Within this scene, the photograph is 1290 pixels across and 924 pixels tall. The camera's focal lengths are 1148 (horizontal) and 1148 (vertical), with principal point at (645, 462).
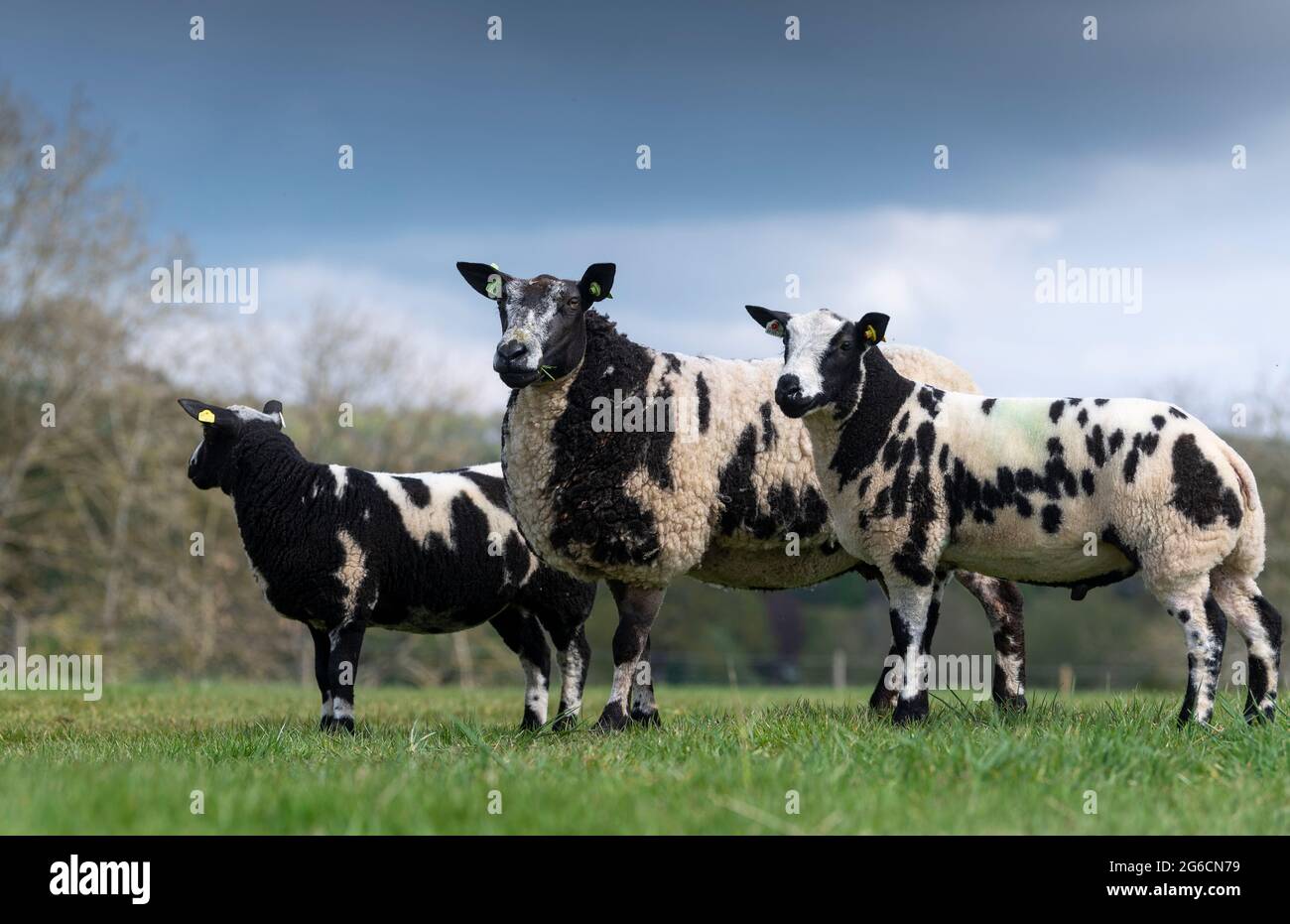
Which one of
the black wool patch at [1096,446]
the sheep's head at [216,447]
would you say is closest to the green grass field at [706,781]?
the black wool patch at [1096,446]

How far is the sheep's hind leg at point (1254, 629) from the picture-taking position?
6645 mm

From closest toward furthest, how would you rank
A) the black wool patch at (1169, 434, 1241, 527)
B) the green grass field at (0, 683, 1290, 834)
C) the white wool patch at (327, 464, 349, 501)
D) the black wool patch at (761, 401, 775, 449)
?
the green grass field at (0, 683, 1290, 834) → the black wool patch at (1169, 434, 1241, 527) → the black wool patch at (761, 401, 775, 449) → the white wool patch at (327, 464, 349, 501)

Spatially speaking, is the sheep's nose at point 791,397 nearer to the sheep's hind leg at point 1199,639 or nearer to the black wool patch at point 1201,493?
the black wool patch at point 1201,493

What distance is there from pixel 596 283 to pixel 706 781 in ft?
13.8

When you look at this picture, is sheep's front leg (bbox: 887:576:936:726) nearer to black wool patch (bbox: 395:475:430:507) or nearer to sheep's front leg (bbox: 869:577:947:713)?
sheep's front leg (bbox: 869:577:947:713)

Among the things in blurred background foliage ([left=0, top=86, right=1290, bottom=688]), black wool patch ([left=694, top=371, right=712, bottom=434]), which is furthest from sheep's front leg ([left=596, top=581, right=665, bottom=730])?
blurred background foliage ([left=0, top=86, right=1290, bottom=688])

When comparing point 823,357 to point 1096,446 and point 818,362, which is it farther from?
point 1096,446

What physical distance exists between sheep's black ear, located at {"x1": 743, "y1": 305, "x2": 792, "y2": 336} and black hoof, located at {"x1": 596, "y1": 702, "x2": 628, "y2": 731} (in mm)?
2596

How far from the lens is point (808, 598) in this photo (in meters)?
60.4

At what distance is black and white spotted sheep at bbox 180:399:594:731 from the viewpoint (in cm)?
844

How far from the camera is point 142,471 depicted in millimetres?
29234
